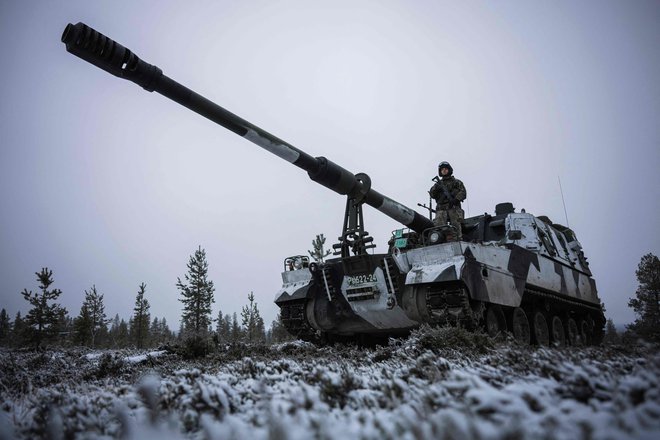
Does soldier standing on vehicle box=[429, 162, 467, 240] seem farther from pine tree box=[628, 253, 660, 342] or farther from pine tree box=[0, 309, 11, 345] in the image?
pine tree box=[0, 309, 11, 345]

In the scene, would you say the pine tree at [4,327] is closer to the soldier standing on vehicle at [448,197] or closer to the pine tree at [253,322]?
the pine tree at [253,322]

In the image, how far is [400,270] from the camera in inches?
306

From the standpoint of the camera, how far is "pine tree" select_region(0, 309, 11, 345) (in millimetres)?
39209

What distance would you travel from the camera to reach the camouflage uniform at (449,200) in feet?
30.7

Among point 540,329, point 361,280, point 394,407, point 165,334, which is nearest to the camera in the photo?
point 394,407

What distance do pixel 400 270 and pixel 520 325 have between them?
3.12 metres

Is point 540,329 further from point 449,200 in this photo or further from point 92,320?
point 92,320

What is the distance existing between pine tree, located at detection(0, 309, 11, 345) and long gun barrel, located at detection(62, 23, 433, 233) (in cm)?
4213

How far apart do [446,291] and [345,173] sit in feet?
9.60

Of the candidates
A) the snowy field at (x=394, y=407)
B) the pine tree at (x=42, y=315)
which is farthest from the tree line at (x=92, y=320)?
the snowy field at (x=394, y=407)

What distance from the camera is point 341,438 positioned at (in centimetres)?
160

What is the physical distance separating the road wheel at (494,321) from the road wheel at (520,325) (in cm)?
61

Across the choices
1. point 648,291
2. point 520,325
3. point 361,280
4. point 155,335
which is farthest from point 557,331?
point 155,335

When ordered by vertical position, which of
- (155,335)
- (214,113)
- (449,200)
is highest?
(214,113)
